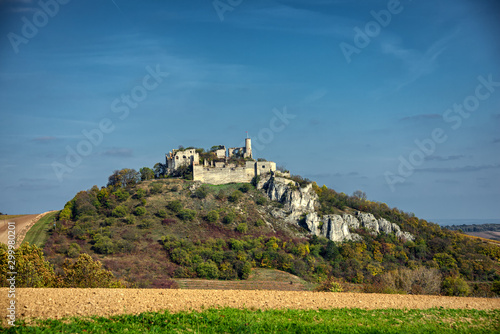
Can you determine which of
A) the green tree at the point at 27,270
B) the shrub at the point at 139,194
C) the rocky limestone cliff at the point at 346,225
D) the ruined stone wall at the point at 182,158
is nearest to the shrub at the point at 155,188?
the shrub at the point at 139,194

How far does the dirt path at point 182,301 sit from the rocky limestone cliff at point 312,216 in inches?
1992

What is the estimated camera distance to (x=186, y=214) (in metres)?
70.6

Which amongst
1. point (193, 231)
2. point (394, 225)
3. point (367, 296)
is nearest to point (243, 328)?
point (367, 296)

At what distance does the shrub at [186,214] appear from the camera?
232 ft

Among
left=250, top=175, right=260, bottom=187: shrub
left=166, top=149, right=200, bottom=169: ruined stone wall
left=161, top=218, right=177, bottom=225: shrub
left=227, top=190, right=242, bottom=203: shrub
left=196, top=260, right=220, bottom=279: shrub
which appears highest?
left=166, top=149, right=200, bottom=169: ruined stone wall

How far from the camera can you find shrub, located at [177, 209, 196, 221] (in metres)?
70.6

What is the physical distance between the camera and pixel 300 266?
6047cm

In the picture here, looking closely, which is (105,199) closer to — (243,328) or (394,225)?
(394,225)

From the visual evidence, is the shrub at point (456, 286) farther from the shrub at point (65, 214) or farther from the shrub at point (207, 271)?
the shrub at point (65, 214)

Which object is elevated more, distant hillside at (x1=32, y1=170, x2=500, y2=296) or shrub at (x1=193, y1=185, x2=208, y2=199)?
shrub at (x1=193, y1=185, x2=208, y2=199)

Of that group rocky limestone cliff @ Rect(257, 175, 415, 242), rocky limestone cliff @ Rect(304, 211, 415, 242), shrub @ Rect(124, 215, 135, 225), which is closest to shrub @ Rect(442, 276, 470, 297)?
rocky limestone cliff @ Rect(304, 211, 415, 242)

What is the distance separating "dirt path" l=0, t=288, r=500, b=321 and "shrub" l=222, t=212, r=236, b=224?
50.3 meters

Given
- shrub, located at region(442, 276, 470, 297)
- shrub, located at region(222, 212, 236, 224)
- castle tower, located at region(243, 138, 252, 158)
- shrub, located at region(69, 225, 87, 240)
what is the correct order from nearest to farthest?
shrub, located at region(442, 276, 470, 297)
shrub, located at region(69, 225, 87, 240)
shrub, located at region(222, 212, 236, 224)
castle tower, located at region(243, 138, 252, 158)

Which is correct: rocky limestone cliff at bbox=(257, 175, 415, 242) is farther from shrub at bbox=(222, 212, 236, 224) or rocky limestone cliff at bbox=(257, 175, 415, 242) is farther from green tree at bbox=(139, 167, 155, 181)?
green tree at bbox=(139, 167, 155, 181)
